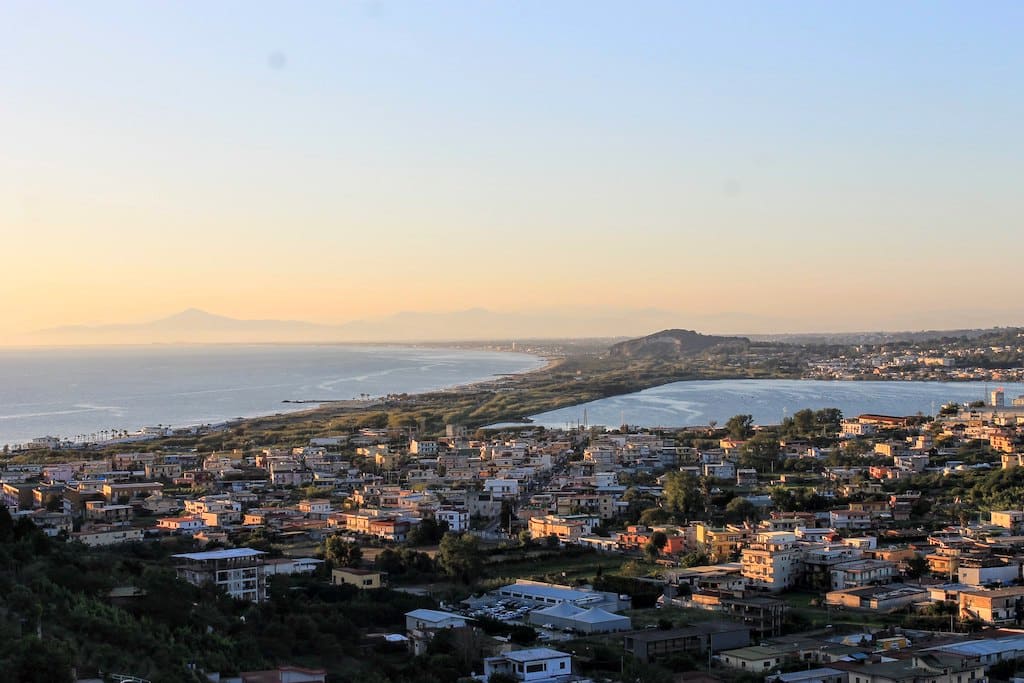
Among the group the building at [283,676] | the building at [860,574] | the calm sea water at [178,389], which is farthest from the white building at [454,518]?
the calm sea water at [178,389]

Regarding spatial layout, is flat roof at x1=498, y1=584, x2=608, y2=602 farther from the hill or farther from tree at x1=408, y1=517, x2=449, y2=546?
the hill

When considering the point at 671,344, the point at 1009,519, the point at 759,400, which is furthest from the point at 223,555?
the point at 671,344

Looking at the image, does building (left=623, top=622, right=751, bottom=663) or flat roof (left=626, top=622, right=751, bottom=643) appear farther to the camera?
flat roof (left=626, top=622, right=751, bottom=643)

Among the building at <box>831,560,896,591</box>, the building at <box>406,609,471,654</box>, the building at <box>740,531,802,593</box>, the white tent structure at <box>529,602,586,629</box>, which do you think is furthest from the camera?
the building at <box>740,531,802,593</box>

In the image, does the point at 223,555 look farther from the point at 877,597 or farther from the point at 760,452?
the point at 760,452

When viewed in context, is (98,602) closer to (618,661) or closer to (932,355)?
(618,661)

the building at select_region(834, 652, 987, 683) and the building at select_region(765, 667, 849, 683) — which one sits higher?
the building at select_region(834, 652, 987, 683)

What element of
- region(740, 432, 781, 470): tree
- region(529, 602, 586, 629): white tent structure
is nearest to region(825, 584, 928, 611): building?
region(529, 602, 586, 629): white tent structure
